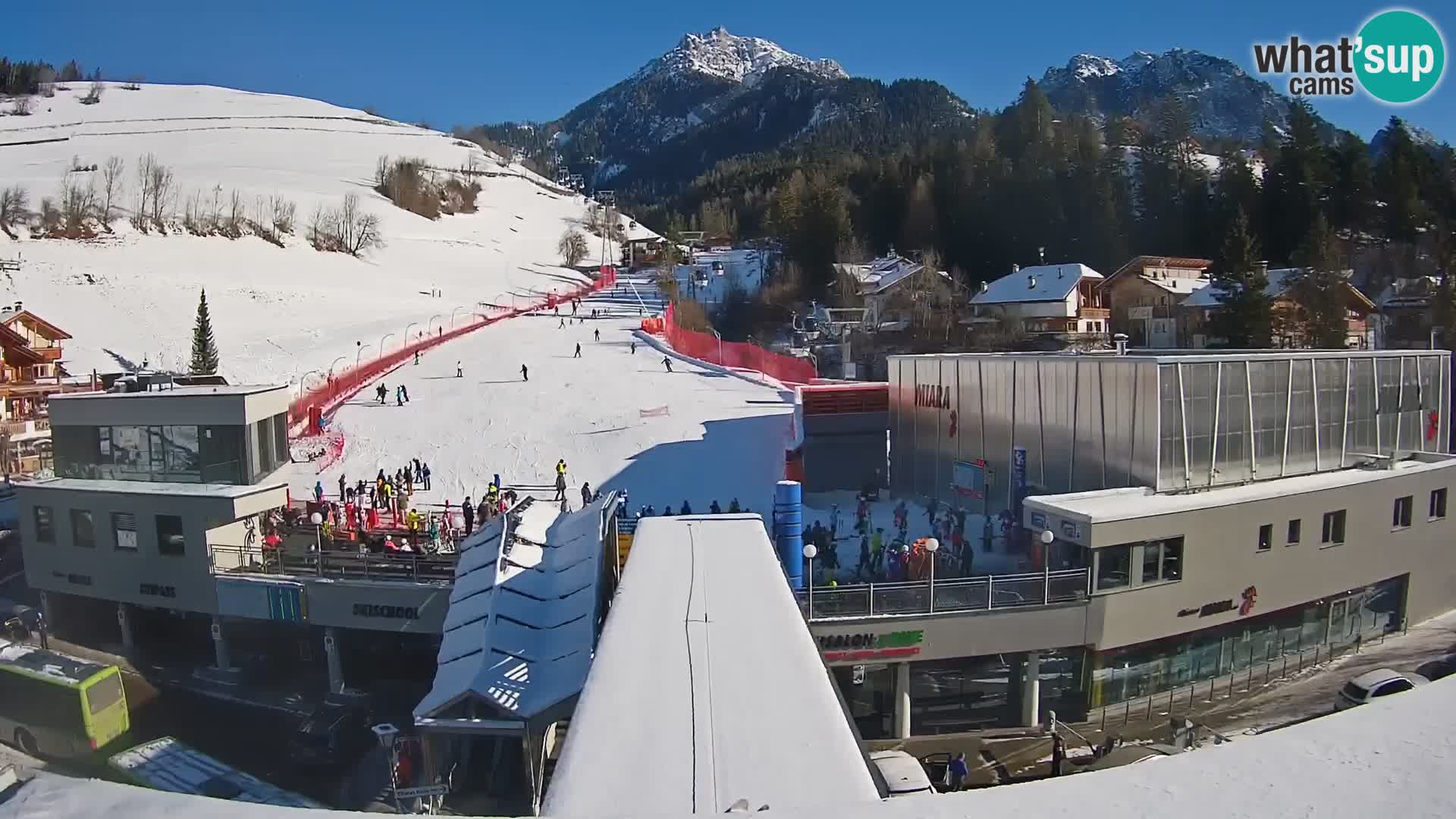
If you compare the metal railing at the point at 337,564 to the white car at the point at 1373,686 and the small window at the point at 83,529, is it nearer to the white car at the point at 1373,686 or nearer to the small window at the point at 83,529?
the small window at the point at 83,529

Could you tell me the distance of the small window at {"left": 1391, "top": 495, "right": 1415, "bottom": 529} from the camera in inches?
662

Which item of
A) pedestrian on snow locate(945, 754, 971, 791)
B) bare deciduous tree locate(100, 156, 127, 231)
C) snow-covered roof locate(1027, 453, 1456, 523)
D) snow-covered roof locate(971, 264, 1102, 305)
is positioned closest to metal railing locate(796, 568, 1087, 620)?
snow-covered roof locate(1027, 453, 1456, 523)

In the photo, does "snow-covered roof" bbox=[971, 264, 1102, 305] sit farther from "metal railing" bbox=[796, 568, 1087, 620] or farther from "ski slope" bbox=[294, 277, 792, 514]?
"metal railing" bbox=[796, 568, 1087, 620]

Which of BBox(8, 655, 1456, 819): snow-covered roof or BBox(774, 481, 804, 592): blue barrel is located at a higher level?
BBox(8, 655, 1456, 819): snow-covered roof

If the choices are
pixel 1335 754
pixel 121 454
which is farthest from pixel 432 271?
pixel 1335 754

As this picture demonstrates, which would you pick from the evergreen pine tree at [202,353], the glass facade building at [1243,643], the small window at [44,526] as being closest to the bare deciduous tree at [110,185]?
the evergreen pine tree at [202,353]

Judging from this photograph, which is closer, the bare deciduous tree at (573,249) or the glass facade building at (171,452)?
the glass facade building at (171,452)

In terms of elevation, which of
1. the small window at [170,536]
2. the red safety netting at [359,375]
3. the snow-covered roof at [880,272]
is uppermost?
the snow-covered roof at [880,272]

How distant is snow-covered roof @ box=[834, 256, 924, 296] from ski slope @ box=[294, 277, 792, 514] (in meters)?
25.7

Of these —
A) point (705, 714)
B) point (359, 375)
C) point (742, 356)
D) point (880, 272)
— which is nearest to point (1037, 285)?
point (880, 272)

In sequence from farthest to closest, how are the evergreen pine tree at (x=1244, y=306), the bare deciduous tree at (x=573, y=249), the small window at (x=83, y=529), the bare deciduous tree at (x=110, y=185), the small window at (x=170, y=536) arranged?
the bare deciduous tree at (x=573, y=249) → the bare deciduous tree at (x=110, y=185) → the evergreen pine tree at (x=1244, y=306) → the small window at (x=83, y=529) → the small window at (x=170, y=536)

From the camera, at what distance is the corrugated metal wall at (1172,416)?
14.5 metres

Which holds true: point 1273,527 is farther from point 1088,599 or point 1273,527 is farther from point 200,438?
point 200,438

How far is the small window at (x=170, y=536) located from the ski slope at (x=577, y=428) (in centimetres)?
528
